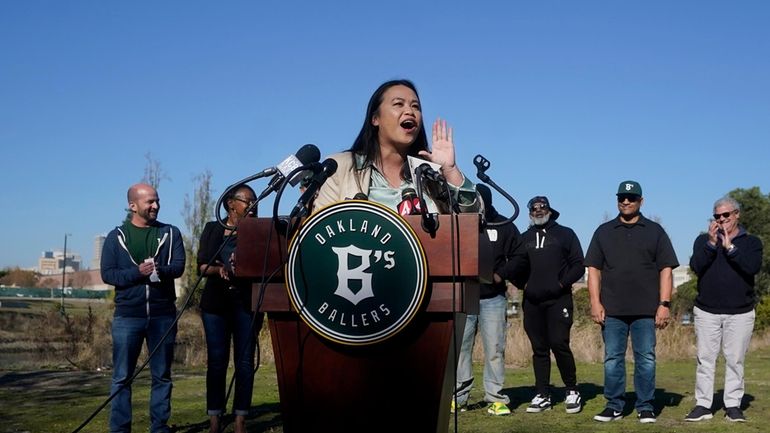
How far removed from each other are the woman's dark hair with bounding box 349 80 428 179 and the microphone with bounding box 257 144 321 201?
0.18 meters

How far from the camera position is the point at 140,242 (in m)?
6.74

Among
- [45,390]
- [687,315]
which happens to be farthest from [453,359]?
[687,315]

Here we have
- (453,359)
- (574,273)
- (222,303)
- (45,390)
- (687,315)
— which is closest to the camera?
(453,359)

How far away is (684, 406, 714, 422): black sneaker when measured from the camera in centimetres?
807

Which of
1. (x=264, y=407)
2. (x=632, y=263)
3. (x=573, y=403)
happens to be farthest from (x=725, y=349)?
(x=264, y=407)

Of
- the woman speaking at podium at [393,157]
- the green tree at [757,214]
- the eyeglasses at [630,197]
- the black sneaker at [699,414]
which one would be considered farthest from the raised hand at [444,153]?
the green tree at [757,214]

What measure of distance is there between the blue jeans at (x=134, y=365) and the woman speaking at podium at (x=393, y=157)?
3.19 m

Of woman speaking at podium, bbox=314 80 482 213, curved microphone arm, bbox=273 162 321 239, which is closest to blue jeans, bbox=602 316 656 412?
woman speaking at podium, bbox=314 80 482 213

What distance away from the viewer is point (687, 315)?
20359mm

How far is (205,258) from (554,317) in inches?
150

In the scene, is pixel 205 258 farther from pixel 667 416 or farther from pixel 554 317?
pixel 667 416

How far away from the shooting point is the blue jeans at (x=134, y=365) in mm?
6434

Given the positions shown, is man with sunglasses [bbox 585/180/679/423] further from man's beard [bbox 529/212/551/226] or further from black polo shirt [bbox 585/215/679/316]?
man's beard [bbox 529/212/551/226]

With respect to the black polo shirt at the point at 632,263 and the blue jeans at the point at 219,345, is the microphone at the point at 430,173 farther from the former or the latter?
the black polo shirt at the point at 632,263
